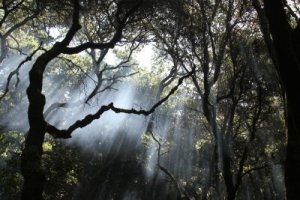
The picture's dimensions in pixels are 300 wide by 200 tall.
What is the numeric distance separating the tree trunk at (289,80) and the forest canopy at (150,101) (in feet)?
0.04

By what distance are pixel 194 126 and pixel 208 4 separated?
20831 millimetres

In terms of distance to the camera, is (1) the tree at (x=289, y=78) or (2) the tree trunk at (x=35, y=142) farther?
(2) the tree trunk at (x=35, y=142)

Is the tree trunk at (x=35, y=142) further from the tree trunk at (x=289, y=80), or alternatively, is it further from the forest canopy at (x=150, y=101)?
the tree trunk at (x=289, y=80)

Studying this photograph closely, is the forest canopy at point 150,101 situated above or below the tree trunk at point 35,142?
above

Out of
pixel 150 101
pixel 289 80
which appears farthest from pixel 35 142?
pixel 150 101

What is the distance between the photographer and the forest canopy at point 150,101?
5512 millimetres

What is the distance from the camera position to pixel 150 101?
35.7 meters

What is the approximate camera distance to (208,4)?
590 inches

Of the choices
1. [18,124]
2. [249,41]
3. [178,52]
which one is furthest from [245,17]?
[18,124]

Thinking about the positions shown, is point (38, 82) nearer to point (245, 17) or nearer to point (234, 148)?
point (245, 17)

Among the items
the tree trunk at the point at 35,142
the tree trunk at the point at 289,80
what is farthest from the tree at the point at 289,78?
the tree trunk at the point at 35,142

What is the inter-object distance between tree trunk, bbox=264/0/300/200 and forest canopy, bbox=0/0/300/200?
1 centimetres

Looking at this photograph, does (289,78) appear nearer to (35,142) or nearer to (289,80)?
(289,80)

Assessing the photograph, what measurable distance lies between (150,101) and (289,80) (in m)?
30.9
